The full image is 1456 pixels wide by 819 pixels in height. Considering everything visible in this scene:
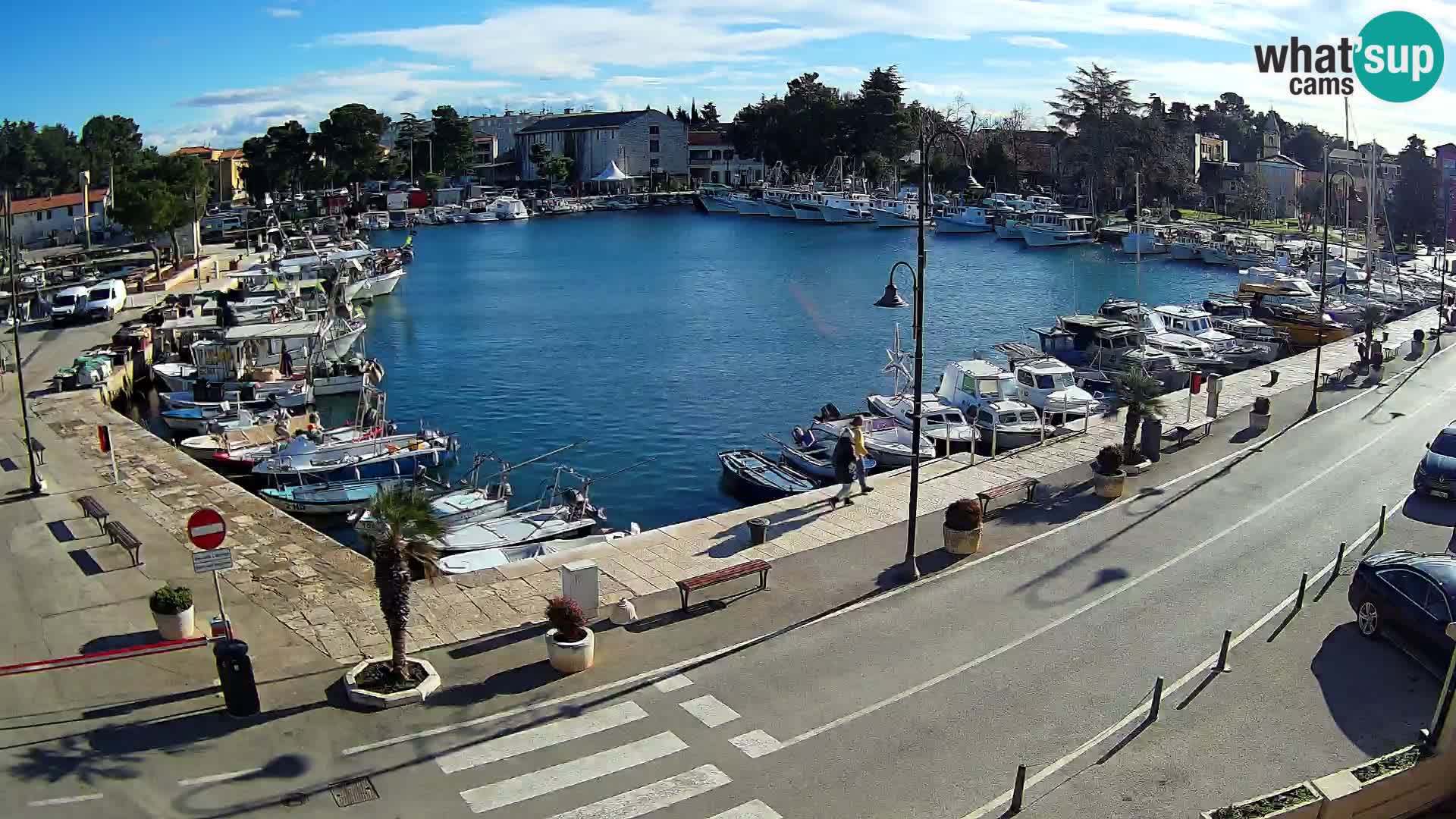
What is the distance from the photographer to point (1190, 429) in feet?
94.8

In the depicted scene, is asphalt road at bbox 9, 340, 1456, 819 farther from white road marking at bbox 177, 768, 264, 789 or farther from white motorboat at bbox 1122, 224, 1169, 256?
white motorboat at bbox 1122, 224, 1169, 256

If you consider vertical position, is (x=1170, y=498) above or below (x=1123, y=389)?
below

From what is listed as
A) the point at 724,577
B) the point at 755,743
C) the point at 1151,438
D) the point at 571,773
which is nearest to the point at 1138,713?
the point at 755,743

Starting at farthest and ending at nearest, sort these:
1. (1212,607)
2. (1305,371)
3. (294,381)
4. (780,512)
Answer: (294,381), (1305,371), (780,512), (1212,607)

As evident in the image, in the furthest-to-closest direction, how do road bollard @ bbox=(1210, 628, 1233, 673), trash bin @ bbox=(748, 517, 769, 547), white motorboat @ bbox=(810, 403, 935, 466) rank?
white motorboat @ bbox=(810, 403, 935, 466) < trash bin @ bbox=(748, 517, 769, 547) < road bollard @ bbox=(1210, 628, 1233, 673)

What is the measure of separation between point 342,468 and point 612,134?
14713 cm

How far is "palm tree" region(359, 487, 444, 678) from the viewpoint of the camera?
1464 centimetres

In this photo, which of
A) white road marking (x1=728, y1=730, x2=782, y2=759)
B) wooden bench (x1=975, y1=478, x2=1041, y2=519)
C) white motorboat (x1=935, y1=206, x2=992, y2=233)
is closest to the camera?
white road marking (x1=728, y1=730, x2=782, y2=759)

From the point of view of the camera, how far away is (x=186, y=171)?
272 ft

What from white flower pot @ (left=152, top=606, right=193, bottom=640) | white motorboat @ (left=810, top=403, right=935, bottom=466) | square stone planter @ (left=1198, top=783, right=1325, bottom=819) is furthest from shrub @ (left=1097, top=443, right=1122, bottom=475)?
white flower pot @ (left=152, top=606, right=193, bottom=640)

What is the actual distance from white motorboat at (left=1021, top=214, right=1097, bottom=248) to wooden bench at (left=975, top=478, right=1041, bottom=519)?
9084 cm

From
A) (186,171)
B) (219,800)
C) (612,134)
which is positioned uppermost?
(612,134)

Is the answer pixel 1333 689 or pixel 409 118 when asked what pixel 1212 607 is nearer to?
pixel 1333 689

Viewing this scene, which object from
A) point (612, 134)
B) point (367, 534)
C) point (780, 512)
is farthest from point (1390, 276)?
point (612, 134)
